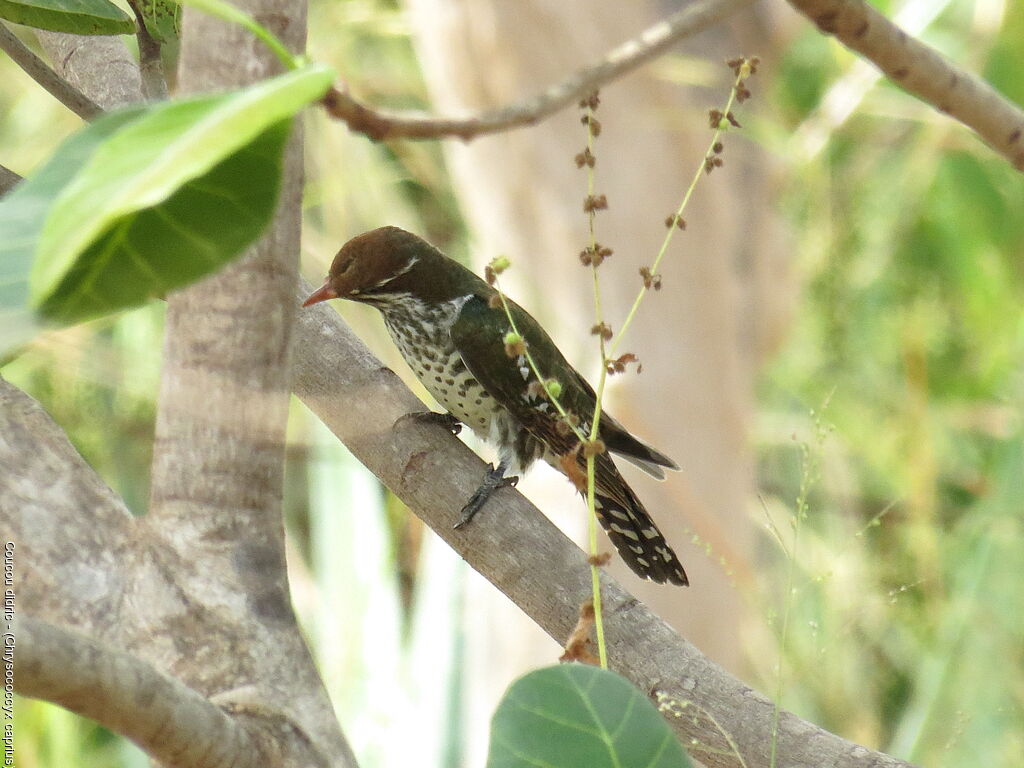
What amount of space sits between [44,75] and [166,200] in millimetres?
573

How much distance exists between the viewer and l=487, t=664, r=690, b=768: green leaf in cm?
58

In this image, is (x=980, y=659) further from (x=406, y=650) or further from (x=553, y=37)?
(x=553, y=37)

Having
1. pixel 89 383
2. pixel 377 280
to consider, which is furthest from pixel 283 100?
pixel 89 383

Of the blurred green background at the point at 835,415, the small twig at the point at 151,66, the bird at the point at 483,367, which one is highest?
the blurred green background at the point at 835,415

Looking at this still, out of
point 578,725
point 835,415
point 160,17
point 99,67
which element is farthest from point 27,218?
point 835,415

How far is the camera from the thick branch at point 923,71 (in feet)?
2.53

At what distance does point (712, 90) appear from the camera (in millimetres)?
3082

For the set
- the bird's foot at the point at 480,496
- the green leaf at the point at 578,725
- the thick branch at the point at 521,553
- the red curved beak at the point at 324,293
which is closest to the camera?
the green leaf at the point at 578,725

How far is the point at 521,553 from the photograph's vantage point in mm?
1062

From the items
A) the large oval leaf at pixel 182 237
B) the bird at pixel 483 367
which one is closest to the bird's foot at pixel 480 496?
the bird at pixel 483 367

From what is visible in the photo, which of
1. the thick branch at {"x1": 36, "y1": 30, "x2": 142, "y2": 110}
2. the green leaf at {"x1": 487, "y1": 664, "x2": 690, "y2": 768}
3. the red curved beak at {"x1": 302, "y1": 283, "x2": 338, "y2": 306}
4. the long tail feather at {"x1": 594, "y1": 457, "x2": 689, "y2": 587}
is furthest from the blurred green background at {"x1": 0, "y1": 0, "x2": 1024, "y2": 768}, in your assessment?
the green leaf at {"x1": 487, "y1": 664, "x2": 690, "y2": 768}

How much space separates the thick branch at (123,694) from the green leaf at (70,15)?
0.52 meters

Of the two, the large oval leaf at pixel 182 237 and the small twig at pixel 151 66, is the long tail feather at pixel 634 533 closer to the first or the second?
the small twig at pixel 151 66

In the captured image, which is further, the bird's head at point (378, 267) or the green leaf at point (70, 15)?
the bird's head at point (378, 267)
